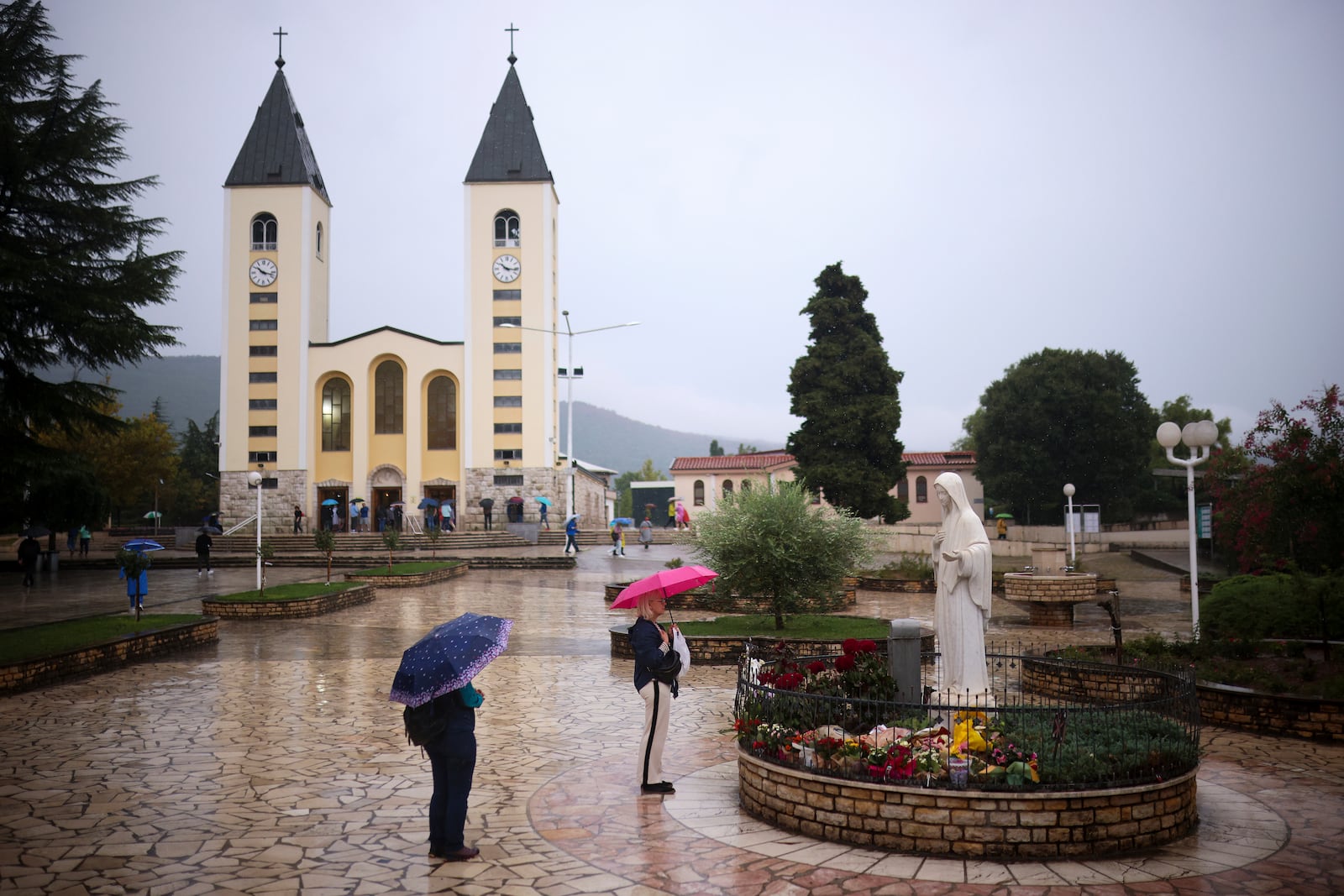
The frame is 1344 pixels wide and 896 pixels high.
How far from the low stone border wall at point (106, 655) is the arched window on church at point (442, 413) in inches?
1431

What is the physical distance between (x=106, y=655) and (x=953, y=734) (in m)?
12.5

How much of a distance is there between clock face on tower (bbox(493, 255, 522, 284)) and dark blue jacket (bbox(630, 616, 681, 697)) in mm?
45942

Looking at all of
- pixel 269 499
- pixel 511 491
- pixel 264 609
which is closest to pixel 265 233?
pixel 269 499

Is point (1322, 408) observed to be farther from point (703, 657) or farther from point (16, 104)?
point (16, 104)

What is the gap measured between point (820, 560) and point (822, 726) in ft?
26.4

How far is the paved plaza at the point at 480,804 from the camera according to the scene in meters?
5.66

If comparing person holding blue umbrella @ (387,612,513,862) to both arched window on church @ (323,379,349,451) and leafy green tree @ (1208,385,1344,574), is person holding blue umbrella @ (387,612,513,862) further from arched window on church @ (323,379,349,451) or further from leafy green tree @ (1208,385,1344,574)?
arched window on church @ (323,379,349,451)

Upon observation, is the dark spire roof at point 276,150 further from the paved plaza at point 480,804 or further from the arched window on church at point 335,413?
the paved plaza at point 480,804

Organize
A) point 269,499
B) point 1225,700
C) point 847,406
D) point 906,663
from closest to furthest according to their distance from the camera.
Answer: point 906,663 < point 1225,700 < point 847,406 < point 269,499

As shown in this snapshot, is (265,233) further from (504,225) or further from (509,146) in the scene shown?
(509,146)

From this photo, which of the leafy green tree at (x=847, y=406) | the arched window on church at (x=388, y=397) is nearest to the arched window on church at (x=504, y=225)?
the arched window on church at (x=388, y=397)

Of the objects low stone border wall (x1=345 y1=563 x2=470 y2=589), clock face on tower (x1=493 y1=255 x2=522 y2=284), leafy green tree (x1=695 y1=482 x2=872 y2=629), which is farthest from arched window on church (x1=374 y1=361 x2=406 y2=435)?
leafy green tree (x1=695 y1=482 x2=872 y2=629)

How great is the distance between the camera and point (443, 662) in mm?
5906

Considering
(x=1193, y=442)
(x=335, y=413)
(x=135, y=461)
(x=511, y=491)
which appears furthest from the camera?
(x=335, y=413)
